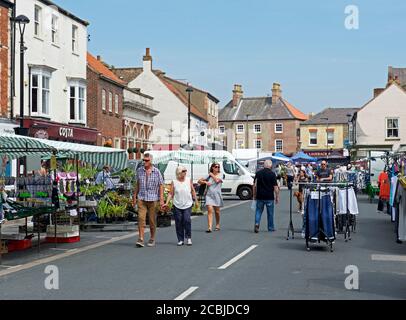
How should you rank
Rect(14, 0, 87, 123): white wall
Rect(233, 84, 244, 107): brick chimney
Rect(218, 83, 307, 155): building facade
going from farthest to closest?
Rect(233, 84, 244, 107): brick chimney → Rect(218, 83, 307, 155): building facade → Rect(14, 0, 87, 123): white wall

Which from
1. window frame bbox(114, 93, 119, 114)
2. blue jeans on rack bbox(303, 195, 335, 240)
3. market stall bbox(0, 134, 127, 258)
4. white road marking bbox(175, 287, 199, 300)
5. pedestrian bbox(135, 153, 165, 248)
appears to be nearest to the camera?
white road marking bbox(175, 287, 199, 300)

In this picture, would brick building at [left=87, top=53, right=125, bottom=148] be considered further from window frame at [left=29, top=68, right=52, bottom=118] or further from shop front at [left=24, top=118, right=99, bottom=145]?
window frame at [left=29, top=68, right=52, bottom=118]

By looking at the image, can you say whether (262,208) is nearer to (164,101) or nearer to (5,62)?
(5,62)

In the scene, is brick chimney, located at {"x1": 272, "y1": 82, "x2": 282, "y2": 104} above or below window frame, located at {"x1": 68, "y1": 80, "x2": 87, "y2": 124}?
above

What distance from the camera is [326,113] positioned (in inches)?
3947

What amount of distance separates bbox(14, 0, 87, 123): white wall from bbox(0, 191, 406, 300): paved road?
2051 cm

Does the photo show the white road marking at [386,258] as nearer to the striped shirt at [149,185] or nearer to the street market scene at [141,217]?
the street market scene at [141,217]

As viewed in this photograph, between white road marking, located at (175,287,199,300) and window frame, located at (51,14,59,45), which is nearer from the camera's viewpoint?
white road marking, located at (175,287,199,300)

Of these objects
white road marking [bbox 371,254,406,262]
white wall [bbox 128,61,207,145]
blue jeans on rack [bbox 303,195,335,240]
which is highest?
white wall [bbox 128,61,207,145]

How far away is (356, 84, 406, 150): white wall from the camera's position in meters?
67.1

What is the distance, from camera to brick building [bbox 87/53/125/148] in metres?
43.4

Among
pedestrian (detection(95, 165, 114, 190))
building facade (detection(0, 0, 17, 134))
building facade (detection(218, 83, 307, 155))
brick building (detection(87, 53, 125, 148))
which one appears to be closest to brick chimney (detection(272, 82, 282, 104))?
building facade (detection(218, 83, 307, 155))

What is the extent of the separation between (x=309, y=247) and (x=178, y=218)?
9.68ft

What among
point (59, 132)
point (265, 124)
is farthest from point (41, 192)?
point (265, 124)
